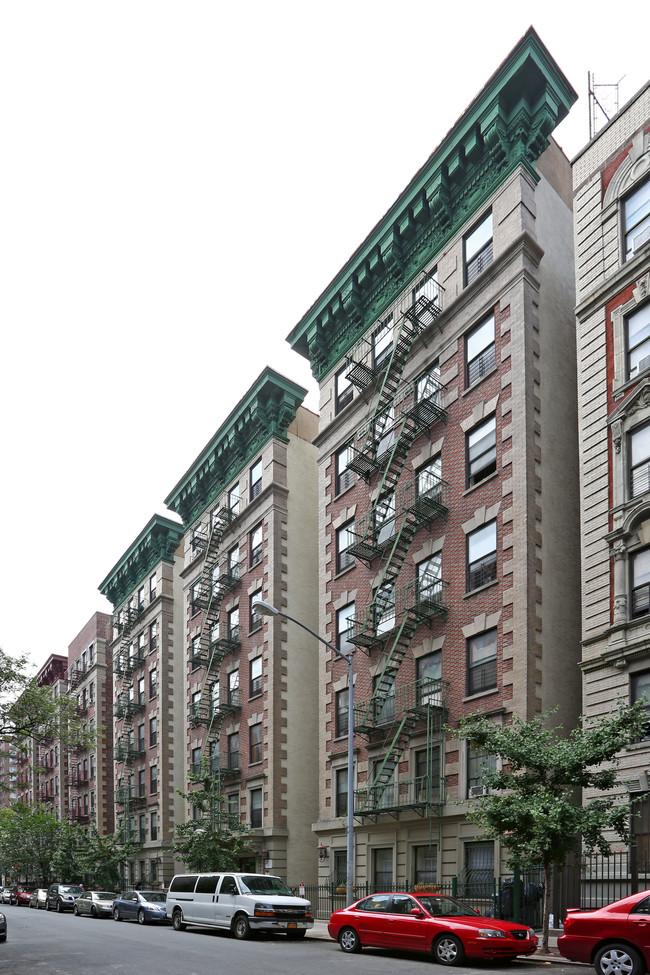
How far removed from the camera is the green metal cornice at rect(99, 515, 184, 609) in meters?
57.9

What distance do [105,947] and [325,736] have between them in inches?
535

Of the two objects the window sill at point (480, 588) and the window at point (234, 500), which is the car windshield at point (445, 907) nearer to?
the window sill at point (480, 588)

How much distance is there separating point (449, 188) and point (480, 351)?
613cm

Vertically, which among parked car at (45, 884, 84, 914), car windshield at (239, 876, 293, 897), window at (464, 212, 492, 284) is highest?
window at (464, 212, 492, 284)

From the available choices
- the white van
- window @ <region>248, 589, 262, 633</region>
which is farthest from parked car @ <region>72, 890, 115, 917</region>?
window @ <region>248, 589, 262, 633</region>

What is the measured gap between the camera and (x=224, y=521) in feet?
151

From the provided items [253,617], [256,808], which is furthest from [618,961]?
[253,617]

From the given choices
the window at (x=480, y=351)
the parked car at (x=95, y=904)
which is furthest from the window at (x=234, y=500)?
the window at (x=480, y=351)

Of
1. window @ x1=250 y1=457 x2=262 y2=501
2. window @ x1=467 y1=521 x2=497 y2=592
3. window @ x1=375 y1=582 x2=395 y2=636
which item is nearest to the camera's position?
window @ x1=467 y1=521 x2=497 y2=592

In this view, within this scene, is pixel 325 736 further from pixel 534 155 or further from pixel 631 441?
pixel 534 155

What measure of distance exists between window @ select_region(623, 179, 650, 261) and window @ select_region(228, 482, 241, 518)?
25368mm

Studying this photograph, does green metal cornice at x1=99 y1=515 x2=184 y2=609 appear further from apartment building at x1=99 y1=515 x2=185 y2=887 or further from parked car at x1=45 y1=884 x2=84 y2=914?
parked car at x1=45 y1=884 x2=84 y2=914

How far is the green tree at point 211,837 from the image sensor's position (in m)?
35.2

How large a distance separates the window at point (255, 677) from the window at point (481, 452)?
16458 mm
